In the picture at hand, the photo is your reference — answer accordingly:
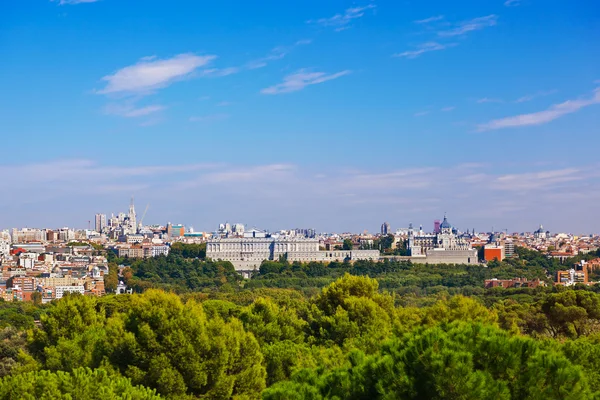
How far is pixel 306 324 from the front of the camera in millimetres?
20844

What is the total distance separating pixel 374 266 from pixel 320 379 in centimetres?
7595

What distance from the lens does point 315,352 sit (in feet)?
53.2

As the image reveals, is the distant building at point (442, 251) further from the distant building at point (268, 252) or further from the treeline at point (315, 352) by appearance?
the treeline at point (315, 352)

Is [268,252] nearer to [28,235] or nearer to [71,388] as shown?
[28,235]

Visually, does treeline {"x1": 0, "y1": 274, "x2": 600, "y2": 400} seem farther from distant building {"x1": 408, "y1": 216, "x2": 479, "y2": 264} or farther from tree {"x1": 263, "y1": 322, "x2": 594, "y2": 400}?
distant building {"x1": 408, "y1": 216, "x2": 479, "y2": 264}

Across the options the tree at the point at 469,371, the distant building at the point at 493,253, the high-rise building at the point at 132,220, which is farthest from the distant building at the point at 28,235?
the tree at the point at 469,371

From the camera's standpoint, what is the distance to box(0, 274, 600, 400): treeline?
8680 mm

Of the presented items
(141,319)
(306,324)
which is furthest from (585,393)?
(306,324)

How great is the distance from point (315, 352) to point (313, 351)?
254mm

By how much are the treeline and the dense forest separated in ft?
0.06

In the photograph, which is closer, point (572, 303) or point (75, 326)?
point (75, 326)

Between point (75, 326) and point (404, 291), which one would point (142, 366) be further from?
point (404, 291)

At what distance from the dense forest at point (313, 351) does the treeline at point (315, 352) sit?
0.02m

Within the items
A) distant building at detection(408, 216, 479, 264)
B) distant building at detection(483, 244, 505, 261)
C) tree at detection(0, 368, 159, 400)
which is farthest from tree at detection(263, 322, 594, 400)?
distant building at detection(483, 244, 505, 261)
